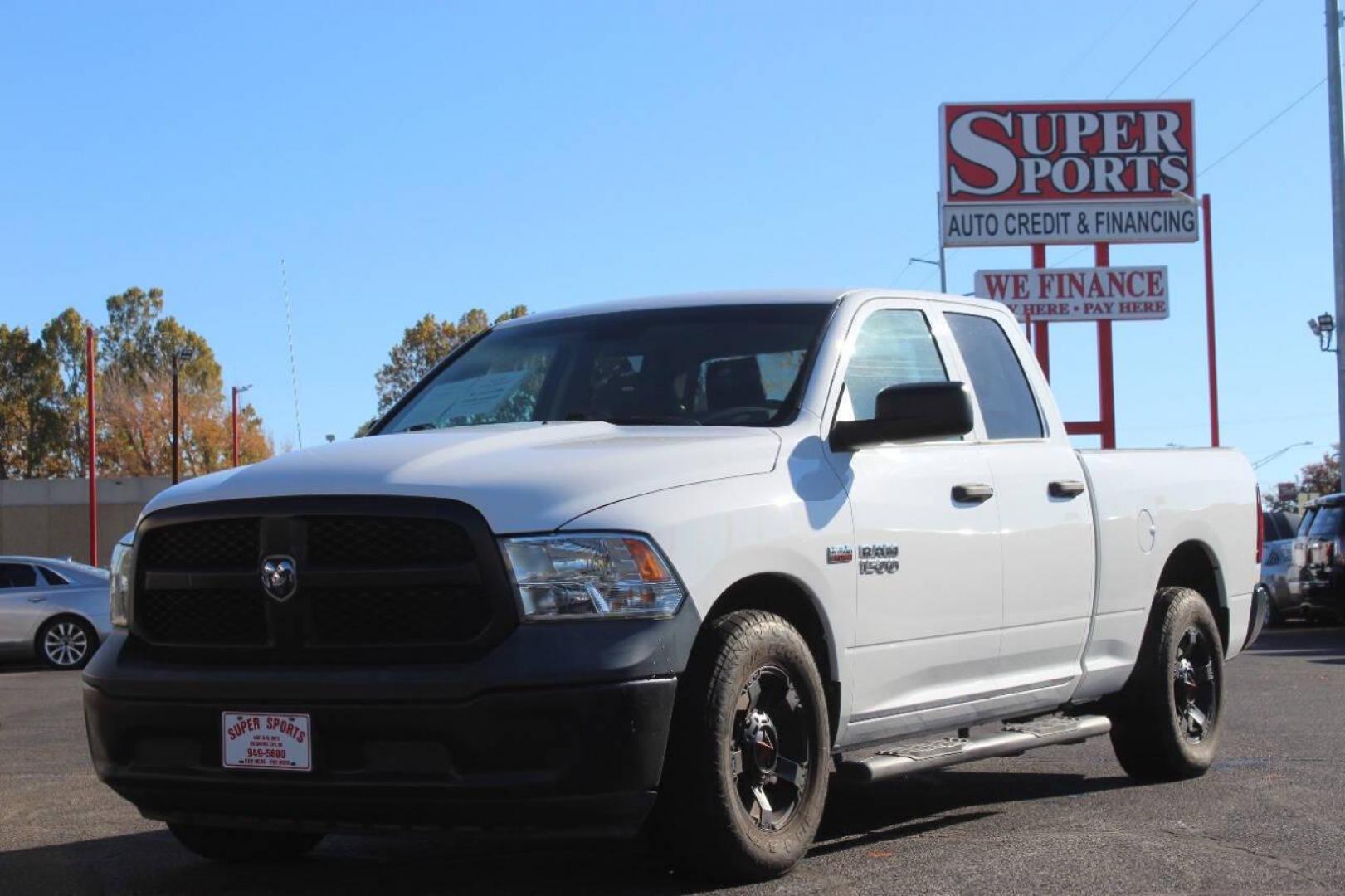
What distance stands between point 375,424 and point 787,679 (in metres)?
2.23

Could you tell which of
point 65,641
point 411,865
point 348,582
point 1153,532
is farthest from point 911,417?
point 65,641

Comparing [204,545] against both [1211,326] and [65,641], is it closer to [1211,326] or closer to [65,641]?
[65,641]

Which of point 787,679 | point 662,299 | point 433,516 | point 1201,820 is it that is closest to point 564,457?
point 433,516

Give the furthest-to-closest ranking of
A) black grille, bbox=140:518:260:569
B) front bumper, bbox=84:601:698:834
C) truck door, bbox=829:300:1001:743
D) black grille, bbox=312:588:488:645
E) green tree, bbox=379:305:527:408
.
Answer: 1. green tree, bbox=379:305:527:408
2. truck door, bbox=829:300:1001:743
3. black grille, bbox=140:518:260:569
4. black grille, bbox=312:588:488:645
5. front bumper, bbox=84:601:698:834

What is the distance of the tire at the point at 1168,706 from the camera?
7801mm

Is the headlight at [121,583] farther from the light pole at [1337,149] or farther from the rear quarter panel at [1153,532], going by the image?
the light pole at [1337,149]

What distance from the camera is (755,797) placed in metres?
5.46

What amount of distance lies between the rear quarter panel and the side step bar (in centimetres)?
16

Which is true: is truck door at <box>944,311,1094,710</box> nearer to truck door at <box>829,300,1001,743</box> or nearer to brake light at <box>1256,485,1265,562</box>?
truck door at <box>829,300,1001,743</box>

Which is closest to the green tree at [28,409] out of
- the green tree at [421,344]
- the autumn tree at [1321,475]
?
the green tree at [421,344]

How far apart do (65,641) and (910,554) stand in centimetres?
1627

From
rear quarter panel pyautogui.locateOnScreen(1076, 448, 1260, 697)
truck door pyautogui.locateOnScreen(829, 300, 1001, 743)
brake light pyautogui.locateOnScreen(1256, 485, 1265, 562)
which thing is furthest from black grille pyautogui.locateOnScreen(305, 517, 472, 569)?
brake light pyautogui.locateOnScreen(1256, 485, 1265, 562)

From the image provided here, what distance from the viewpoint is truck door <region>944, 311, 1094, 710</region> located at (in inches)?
270

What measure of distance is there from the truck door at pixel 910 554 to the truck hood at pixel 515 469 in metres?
0.54
